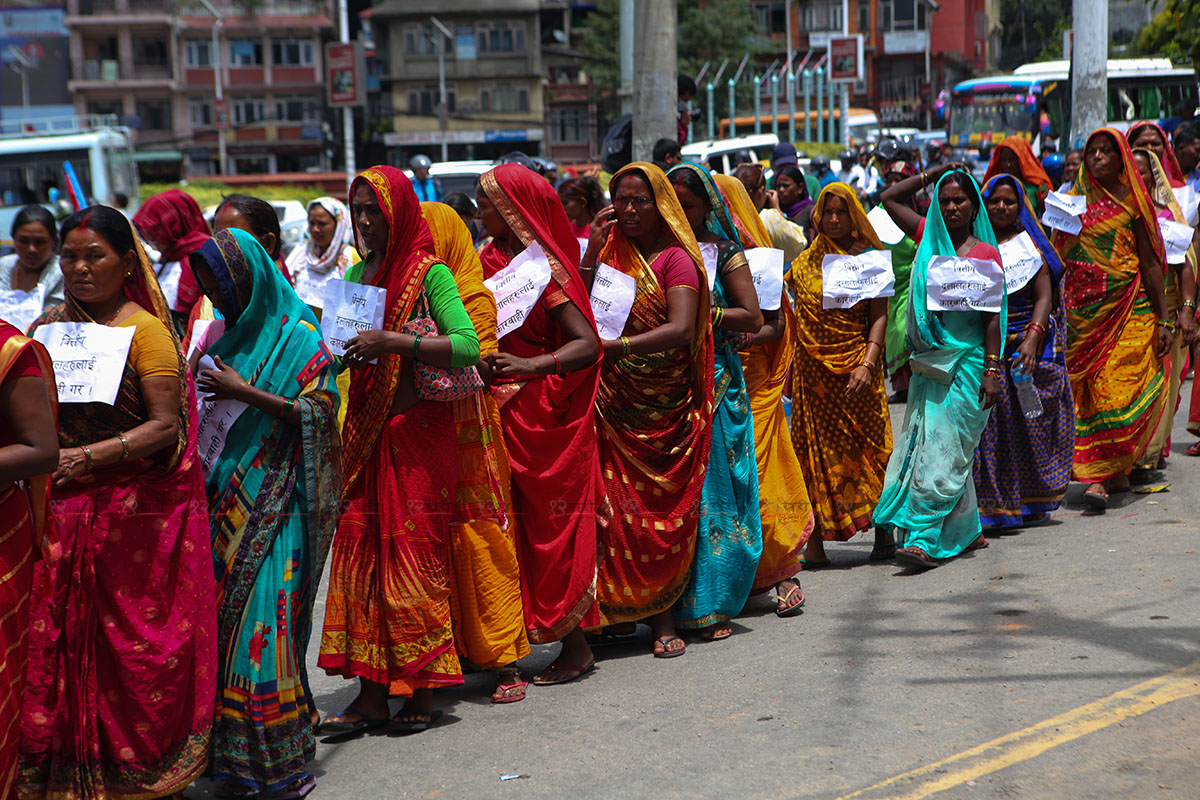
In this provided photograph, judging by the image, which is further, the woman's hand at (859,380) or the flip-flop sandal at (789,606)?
the woman's hand at (859,380)

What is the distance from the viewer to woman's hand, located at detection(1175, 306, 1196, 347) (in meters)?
7.08

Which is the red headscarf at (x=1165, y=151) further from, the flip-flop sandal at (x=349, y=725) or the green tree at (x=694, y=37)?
the green tree at (x=694, y=37)

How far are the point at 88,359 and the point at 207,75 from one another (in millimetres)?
57249

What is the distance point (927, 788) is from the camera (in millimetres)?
3426

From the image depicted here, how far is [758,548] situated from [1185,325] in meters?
3.47

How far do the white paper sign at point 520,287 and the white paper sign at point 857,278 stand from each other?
2.06 m

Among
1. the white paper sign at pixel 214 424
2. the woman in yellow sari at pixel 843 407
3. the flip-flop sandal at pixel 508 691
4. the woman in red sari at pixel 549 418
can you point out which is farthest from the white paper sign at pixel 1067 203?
the white paper sign at pixel 214 424

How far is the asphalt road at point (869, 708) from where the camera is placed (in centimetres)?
356

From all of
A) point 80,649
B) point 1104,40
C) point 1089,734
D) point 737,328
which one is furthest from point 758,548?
point 1104,40

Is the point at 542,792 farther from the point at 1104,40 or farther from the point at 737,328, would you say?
the point at 1104,40

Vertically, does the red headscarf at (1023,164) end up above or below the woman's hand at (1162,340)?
above

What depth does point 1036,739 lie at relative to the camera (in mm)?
3705

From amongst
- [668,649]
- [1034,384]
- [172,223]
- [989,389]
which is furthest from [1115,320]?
[172,223]

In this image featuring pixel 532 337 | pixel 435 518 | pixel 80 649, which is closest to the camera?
pixel 80 649
